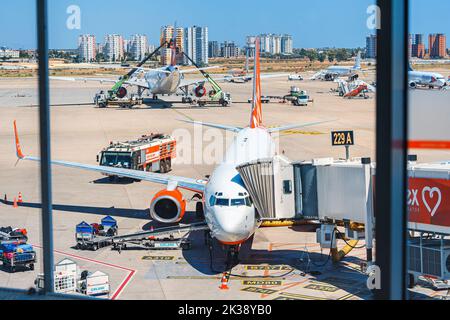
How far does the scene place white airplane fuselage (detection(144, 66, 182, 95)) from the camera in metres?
88.8

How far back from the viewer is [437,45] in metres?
177

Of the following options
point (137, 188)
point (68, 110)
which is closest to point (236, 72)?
point (68, 110)

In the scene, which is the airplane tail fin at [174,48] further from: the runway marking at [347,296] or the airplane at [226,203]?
the runway marking at [347,296]

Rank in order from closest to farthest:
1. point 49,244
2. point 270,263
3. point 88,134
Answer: point 49,244
point 270,263
point 88,134

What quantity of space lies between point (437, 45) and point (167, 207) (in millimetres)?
162909

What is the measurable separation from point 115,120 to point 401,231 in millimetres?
70729

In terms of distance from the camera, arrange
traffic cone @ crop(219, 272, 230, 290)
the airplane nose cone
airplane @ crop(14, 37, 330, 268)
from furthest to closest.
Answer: airplane @ crop(14, 37, 330, 268)
the airplane nose cone
traffic cone @ crop(219, 272, 230, 290)

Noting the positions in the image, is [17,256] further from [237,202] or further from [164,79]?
[164,79]

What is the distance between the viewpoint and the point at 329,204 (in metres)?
22.2

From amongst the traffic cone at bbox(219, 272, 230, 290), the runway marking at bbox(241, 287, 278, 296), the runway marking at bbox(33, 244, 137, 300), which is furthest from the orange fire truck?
the runway marking at bbox(241, 287, 278, 296)

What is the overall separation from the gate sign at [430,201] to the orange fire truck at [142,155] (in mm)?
24352

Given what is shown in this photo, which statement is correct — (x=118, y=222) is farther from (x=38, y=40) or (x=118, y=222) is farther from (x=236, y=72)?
(x=236, y=72)

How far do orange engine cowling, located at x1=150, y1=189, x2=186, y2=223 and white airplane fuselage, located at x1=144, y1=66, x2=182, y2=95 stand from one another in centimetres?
5884

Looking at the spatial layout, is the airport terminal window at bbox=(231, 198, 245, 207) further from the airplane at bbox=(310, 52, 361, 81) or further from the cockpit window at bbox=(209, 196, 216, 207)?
the airplane at bbox=(310, 52, 361, 81)
